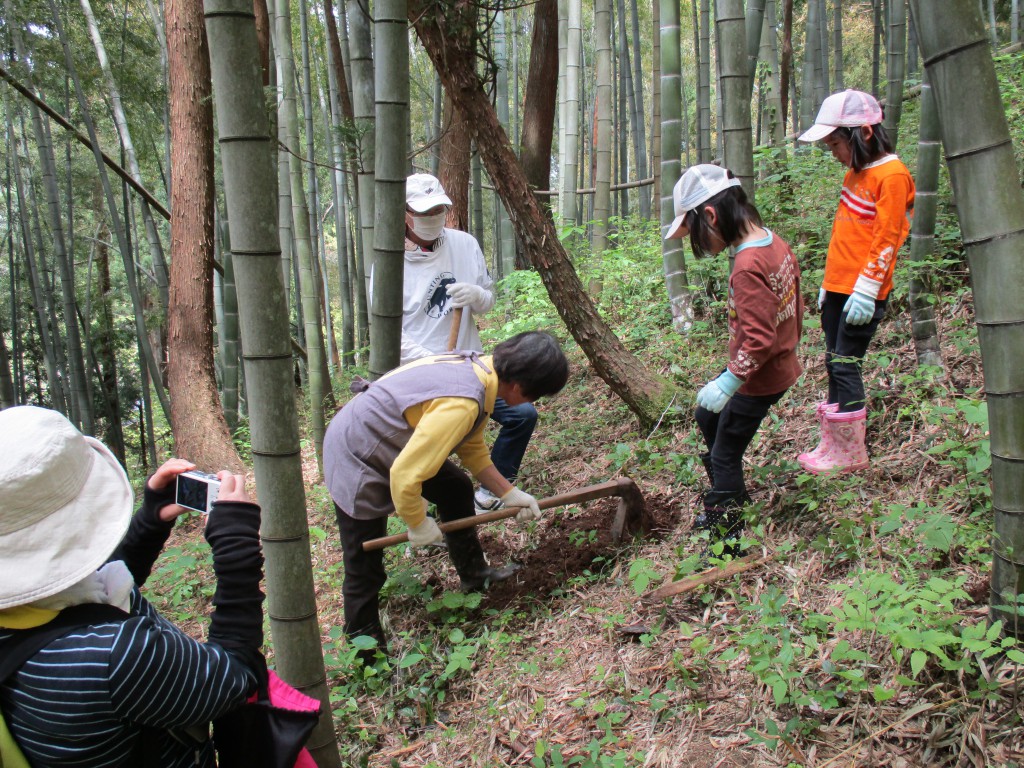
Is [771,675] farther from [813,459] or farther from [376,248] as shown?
[376,248]

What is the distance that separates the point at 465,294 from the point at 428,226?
0.37 metres

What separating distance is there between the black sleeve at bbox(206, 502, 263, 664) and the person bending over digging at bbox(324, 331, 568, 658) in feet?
3.30

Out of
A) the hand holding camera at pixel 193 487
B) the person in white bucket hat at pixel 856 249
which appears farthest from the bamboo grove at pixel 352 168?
the person in white bucket hat at pixel 856 249

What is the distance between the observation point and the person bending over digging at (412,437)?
240 centimetres

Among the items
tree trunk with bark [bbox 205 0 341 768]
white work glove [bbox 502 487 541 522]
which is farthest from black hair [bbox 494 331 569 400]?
→ tree trunk with bark [bbox 205 0 341 768]

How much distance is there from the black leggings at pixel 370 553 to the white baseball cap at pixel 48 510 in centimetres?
156

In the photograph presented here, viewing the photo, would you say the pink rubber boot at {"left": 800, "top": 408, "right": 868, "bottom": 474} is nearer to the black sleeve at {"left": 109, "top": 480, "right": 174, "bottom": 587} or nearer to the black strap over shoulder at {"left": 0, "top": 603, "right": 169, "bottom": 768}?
the black sleeve at {"left": 109, "top": 480, "right": 174, "bottom": 587}

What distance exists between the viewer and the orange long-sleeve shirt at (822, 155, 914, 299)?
9.14ft

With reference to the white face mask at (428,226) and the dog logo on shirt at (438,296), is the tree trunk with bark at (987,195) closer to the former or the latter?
the white face mask at (428,226)

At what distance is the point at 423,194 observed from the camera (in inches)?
131

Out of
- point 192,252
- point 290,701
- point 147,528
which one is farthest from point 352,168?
point 290,701

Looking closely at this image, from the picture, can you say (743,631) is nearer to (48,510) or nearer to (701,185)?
(701,185)

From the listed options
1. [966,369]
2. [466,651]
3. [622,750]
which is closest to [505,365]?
[466,651]

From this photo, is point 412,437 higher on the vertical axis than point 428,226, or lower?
lower
